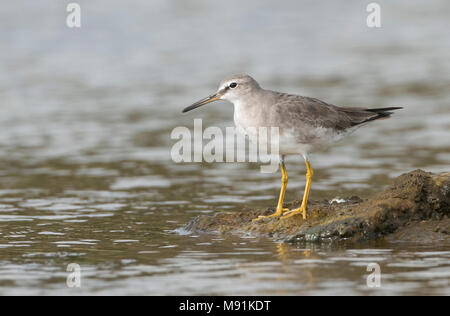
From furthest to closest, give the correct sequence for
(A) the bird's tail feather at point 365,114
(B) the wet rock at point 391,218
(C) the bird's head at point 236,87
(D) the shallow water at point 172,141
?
(A) the bird's tail feather at point 365,114 < (C) the bird's head at point 236,87 < (B) the wet rock at point 391,218 < (D) the shallow water at point 172,141

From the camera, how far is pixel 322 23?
29.2 m

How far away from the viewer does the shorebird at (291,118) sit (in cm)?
1035

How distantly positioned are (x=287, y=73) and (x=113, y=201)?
11.7 m

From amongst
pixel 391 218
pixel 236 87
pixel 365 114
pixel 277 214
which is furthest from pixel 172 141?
pixel 391 218

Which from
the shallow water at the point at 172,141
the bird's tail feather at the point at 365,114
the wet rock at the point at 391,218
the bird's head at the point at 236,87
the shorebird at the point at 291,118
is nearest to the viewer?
the shallow water at the point at 172,141

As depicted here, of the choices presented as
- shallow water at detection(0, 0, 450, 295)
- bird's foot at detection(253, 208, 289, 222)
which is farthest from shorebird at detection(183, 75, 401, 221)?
shallow water at detection(0, 0, 450, 295)

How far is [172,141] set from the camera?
17.5m

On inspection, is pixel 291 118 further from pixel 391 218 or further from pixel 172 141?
pixel 172 141

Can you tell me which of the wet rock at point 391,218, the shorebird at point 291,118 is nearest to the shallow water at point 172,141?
the wet rock at point 391,218

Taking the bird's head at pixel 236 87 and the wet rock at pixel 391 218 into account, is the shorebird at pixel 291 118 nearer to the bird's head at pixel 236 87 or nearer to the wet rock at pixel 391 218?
the bird's head at pixel 236 87

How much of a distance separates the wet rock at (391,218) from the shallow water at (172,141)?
0.25m

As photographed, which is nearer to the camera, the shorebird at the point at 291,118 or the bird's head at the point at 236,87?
the shorebird at the point at 291,118

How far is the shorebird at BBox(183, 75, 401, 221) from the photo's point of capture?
10.4m
